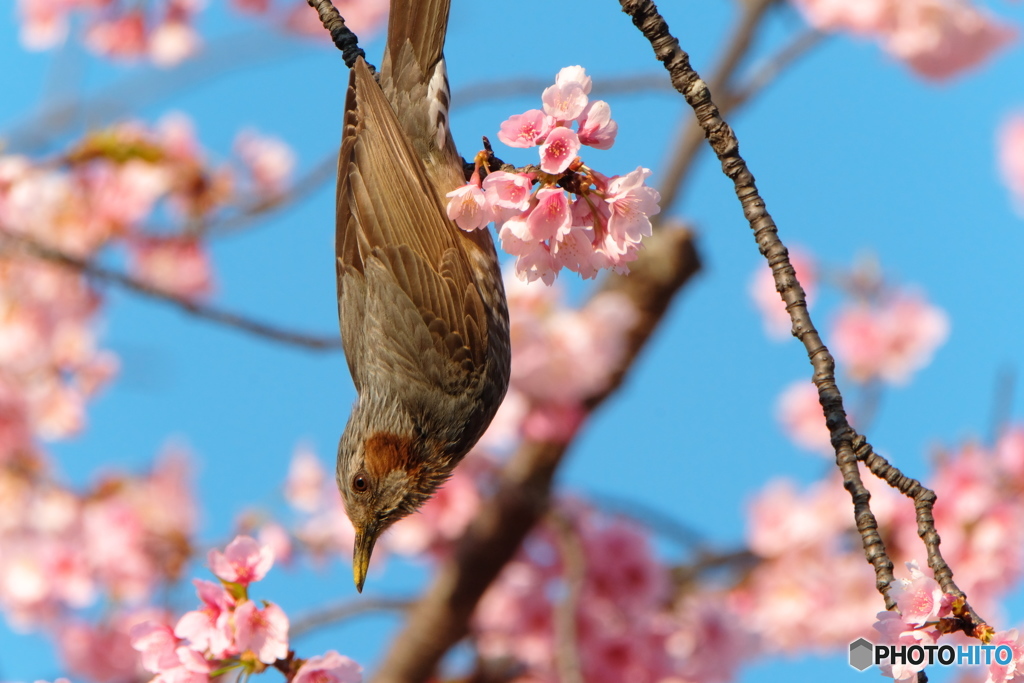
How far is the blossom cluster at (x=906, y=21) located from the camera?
602 centimetres

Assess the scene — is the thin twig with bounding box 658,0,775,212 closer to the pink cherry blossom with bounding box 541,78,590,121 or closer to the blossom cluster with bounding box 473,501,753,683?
the blossom cluster with bounding box 473,501,753,683

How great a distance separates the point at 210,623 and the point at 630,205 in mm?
1107

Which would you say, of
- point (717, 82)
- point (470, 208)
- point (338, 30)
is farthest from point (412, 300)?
point (717, 82)

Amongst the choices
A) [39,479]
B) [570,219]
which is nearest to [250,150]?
[39,479]

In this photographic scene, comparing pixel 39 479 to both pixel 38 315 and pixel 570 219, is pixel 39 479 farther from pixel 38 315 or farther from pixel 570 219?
pixel 570 219

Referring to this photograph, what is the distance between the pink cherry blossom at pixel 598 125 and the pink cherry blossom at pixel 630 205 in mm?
73

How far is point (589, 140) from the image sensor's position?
174 centimetres

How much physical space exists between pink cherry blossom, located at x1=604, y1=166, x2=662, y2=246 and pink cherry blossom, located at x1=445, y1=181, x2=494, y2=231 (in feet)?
0.74

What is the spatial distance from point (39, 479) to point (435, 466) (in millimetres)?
3000

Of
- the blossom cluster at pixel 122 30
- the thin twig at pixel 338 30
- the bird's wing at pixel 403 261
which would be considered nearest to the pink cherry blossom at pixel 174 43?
the blossom cluster at pixel 122 30

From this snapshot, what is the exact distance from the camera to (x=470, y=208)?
1904 mm

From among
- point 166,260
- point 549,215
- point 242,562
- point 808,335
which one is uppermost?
point 166,260

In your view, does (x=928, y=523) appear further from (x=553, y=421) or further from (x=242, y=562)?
(x=553, y=421)

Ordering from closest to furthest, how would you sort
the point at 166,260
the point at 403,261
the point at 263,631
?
1. the point at 263,631
2. the point at 403,261
3. the point at 166,260
